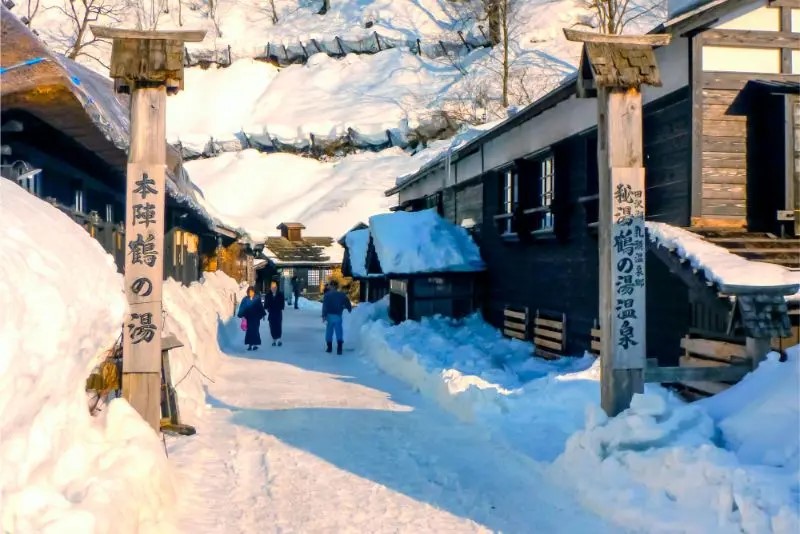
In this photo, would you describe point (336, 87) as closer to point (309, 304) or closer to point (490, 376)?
point (309, 304)

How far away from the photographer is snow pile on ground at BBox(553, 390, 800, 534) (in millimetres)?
4480

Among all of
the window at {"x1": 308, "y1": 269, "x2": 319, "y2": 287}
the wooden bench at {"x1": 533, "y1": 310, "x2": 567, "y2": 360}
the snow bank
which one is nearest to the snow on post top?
the wooden bench at {"x1": 533, "y1": 310, "x2": 567, "y2": 360}

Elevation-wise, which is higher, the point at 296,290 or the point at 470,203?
the point at 470,203

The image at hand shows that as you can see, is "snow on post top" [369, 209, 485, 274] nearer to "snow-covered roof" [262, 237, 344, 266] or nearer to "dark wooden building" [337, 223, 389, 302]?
"dark wooden building" [337, 223, 389, 302]

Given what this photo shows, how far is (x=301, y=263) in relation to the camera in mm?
40594

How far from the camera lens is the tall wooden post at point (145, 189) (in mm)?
6820

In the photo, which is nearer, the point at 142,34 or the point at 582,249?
the point at 142,34

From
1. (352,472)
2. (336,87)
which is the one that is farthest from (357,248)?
(336,87)

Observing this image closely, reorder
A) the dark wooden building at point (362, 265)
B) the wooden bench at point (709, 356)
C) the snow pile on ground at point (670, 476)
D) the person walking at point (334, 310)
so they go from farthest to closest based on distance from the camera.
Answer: the dark wooden building at point (362, 265) → the person walking at point (334, 310) → the wooden bench at point (709, 356) → the snow pile on ground at point (670, 476)

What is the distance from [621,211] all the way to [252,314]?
39.4ft

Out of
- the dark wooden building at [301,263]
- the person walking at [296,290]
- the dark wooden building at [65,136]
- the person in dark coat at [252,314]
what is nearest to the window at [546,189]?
the dark wooden building at [65,136]

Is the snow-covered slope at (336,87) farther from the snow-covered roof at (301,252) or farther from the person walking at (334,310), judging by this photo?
the person walking at (334,310)

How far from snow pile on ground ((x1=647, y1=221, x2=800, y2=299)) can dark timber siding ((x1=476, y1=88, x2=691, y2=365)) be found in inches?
43.0

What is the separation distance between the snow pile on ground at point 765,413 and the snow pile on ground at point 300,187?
41256mm
